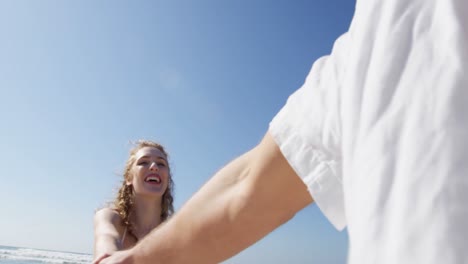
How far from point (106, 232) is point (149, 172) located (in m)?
1.22

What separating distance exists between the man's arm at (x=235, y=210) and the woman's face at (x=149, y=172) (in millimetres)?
3543

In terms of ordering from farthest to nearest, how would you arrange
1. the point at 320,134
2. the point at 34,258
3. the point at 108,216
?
the point at 34,258 → the point at 108,216 → the point at 320,134

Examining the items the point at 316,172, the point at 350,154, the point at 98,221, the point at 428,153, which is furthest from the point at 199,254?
the point at 98,221

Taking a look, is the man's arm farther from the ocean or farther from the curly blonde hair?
the ocean

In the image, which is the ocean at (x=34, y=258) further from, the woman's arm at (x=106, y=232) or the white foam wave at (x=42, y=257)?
the woman's arm at (x=106, y=232)

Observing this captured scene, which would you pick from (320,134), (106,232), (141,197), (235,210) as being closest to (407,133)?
(320,134)

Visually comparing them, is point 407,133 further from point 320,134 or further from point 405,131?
point 320,134

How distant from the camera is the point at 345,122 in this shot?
0.69 m

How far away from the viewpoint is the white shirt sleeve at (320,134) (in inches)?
30.3

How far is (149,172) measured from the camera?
4836mm

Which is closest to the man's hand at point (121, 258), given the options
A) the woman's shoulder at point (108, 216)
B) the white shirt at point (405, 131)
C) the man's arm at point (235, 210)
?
the man's arm at point (235, 210)

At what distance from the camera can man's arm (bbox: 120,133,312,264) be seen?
0.99 m

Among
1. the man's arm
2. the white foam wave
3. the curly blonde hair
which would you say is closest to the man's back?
the man's arm

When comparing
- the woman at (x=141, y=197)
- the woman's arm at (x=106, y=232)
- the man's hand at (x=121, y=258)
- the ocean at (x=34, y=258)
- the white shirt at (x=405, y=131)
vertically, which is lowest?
the white shirt at (x=405, y=131)
